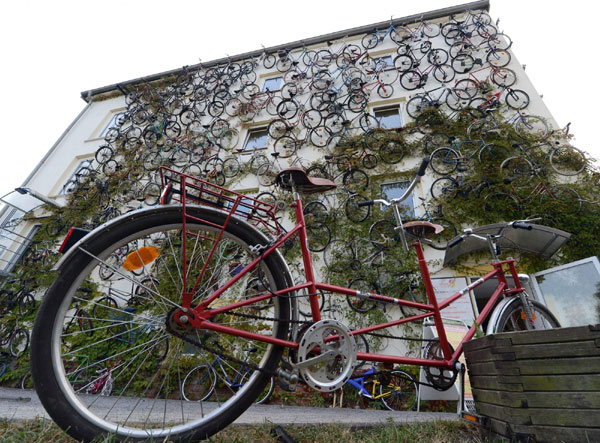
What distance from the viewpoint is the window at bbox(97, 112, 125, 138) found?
11.2 m

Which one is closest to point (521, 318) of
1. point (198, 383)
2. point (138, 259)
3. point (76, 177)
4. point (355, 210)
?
point (138, 259)

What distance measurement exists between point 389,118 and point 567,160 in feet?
14.2

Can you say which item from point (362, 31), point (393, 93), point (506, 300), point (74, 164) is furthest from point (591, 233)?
point (74, 164)

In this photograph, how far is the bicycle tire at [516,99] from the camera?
6709 mm

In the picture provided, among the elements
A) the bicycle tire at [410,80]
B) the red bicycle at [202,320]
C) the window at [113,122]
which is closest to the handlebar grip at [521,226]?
the red bicycle at [202,320]

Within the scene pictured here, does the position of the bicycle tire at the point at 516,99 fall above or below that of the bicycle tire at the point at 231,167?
above

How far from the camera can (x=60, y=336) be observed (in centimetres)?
128

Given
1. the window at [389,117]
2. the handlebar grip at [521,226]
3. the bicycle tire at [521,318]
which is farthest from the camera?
the window at [389,117]

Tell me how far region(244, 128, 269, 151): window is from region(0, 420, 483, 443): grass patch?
808 cm

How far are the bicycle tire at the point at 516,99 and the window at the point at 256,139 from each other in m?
7.01

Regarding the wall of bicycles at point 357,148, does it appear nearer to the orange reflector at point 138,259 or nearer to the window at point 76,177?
the window at point 76,177

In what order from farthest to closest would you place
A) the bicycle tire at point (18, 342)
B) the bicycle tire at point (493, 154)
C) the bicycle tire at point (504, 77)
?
the bicycle tire at point (504, 77) < the bicycle tire at point (18, 342) < the bicycle tire at point (493, 154)

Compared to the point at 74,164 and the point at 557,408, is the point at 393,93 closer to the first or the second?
the point at 557,408

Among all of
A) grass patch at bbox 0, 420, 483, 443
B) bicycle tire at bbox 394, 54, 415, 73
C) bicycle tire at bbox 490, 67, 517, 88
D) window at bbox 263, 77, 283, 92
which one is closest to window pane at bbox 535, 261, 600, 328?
grass patch at bbox 0, 420, 483, 443
